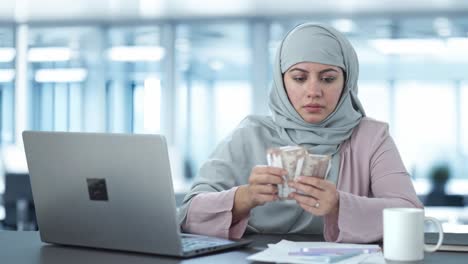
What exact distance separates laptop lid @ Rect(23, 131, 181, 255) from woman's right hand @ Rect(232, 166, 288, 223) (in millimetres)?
237

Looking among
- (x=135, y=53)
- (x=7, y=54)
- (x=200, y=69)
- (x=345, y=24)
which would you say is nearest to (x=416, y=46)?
(x=345, y=24)

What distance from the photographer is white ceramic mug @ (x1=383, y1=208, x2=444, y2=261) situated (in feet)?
4.99

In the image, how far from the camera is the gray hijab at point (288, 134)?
2.08 metres

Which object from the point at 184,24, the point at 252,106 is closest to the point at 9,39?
the point at 184,24

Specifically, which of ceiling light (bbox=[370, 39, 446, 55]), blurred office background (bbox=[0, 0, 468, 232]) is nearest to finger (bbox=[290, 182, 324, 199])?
blurred office background (bbox=[0, 0, 468, 232])

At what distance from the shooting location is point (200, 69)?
349 inches

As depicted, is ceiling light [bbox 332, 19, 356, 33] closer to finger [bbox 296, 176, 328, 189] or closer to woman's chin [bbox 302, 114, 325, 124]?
woman's chin [bbox 302, 114, 325, 124]

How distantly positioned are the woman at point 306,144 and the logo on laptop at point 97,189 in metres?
0.34

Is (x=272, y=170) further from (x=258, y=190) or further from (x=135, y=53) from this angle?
(x=135, y=53)

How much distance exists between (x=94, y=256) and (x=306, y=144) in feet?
2.44

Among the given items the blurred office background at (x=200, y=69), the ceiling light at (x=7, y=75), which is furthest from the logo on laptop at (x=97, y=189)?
the ceiling light at (x=7, y=75)

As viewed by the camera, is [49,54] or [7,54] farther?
[7,54]

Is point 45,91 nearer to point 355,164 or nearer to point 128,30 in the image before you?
point 128,30

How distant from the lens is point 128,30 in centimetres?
891
